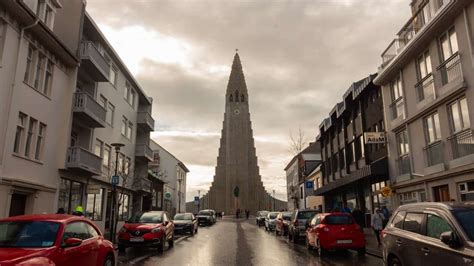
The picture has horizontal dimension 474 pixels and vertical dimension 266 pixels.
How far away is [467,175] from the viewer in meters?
15.2

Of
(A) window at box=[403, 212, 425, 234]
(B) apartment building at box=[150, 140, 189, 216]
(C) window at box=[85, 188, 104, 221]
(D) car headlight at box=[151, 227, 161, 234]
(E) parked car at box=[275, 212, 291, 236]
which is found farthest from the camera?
(B) apartment building at box=[150, 140, 189, 216]

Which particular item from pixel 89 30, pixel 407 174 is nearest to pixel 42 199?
pixel 89 30

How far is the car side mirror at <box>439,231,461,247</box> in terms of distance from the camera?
6031 millimetres

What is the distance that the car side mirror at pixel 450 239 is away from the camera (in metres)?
6.03

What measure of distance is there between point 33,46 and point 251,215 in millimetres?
81918

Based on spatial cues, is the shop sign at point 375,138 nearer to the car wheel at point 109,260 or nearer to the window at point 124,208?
the car wheel at point 109,260

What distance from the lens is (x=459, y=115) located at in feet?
52.2

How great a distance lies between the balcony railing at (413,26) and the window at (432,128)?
408 centimetres

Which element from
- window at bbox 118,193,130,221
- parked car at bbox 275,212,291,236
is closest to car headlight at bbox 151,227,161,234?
parked car at bbox 275,212,291,236

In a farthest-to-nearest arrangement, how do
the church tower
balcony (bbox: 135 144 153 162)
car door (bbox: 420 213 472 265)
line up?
the church tower → balcony (bbox: 135 144 153 162) → car door (bbox: 420 213 472 265)

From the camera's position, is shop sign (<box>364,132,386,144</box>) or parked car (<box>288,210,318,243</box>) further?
shop sign (<box>364,132,386,144</box>)

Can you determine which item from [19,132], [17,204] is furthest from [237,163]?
[19,132]

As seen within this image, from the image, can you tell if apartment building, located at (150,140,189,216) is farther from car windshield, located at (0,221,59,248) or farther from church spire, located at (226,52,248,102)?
car windshield, located at (0,221,59,248)

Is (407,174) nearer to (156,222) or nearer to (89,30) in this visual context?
(156,222)
